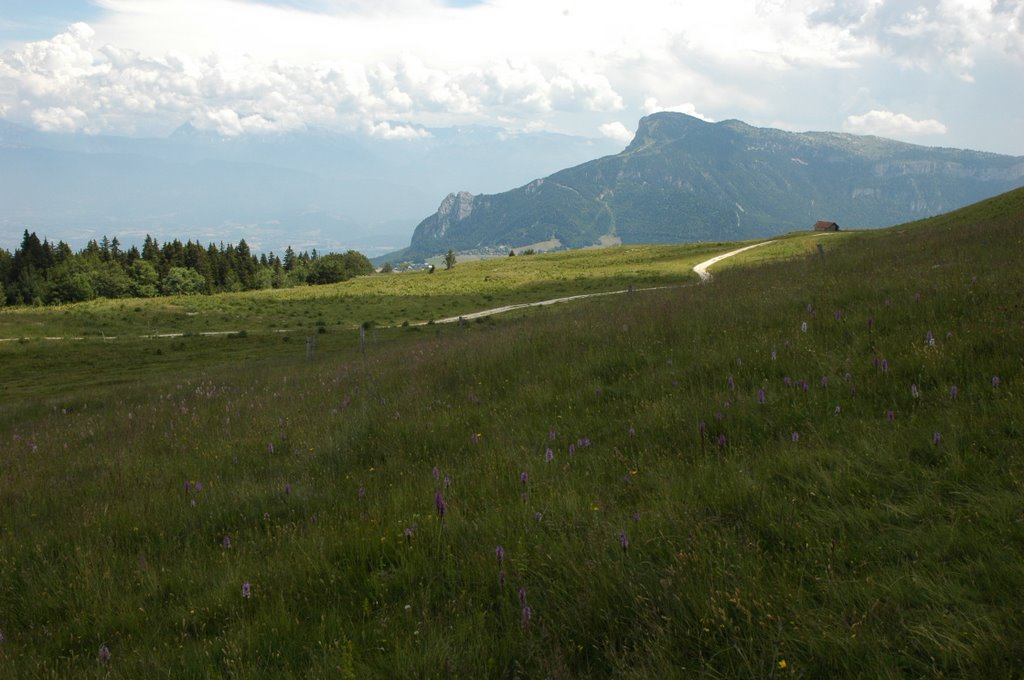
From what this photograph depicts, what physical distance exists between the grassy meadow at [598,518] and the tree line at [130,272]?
10813 centimetres

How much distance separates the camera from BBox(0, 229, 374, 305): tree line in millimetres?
97281

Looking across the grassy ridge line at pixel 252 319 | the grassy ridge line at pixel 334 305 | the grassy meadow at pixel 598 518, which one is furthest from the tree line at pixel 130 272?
the grassy meadow at pixel 598 518

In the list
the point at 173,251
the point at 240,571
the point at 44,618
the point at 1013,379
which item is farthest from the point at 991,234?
the point at 173,251

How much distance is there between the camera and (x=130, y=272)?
10938 cm

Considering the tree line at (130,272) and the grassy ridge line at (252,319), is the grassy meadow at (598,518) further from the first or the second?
the tree line at (130,272)

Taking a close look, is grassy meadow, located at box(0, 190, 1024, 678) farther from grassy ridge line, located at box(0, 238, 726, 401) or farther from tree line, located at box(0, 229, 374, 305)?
tree line, located at box(0, 229, 374, 305)

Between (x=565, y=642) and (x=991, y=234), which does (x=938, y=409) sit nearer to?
(x=565, y=642)

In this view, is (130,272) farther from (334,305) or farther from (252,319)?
(252,319)

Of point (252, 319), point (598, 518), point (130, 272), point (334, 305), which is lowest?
point (598, 518)

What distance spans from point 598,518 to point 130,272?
129623 mm

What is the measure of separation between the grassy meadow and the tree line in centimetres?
10813

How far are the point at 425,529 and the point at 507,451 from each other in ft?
5.67

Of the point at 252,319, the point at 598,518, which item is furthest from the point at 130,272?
the point at 598,518

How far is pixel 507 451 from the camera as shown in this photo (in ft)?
19.5
